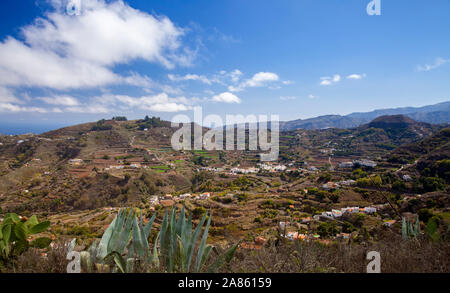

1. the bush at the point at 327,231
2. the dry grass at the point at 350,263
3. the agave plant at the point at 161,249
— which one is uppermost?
the agave plant at the point at 161,249

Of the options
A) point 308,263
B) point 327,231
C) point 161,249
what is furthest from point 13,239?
point 327,231

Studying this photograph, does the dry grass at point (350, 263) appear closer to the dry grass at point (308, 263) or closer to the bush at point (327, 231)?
the dry grass at point (308, 263)

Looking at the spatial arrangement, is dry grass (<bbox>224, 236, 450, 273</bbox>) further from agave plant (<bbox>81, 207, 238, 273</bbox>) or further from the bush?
the bush

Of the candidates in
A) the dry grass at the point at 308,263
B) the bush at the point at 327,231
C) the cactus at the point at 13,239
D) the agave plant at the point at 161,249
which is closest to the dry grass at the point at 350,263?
the dry grass at the point at 308,263

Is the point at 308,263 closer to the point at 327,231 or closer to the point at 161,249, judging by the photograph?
the point at 161,249

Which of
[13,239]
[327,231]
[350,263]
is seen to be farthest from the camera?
[327,231]

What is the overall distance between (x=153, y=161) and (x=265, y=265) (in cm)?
5285

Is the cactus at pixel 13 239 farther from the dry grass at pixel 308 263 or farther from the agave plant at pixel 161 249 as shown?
the agave plant at pixel 161 249

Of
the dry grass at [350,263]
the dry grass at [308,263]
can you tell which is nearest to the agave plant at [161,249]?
the dry grass at [308,263]

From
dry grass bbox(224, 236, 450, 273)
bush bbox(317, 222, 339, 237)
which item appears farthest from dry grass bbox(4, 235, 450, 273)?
bush bbox(317, 222, 339, 237)

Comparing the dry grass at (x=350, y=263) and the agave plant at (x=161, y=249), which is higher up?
the agave plant at (x=161, y=249)

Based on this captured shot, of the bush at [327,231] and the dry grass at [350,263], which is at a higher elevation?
the dry grass at [350,263]

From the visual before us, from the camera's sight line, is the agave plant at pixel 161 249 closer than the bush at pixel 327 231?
Yes
